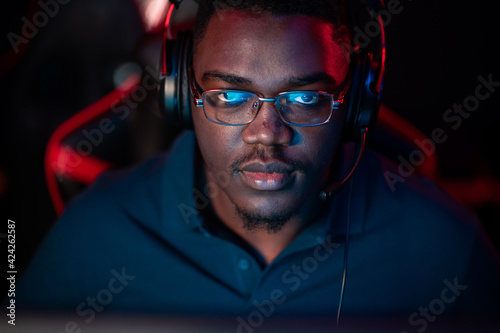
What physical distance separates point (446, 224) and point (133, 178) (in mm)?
882

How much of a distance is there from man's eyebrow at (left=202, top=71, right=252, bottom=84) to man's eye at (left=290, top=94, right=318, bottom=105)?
0.10m

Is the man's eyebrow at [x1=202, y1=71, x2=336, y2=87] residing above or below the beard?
above

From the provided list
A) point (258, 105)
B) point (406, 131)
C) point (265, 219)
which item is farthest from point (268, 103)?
point (406, 131)

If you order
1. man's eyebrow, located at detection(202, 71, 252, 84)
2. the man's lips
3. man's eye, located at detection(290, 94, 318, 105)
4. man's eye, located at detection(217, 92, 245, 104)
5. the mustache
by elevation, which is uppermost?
man's eyebrow, located at detection(202, 71, 252, 84)

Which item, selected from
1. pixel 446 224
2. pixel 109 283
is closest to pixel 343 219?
pixel 446 224

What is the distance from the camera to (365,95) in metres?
1.00

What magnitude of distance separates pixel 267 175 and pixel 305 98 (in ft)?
0.62

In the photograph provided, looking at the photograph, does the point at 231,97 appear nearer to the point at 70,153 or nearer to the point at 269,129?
the point at 269,129

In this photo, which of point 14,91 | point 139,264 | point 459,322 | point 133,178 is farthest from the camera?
point 14,91

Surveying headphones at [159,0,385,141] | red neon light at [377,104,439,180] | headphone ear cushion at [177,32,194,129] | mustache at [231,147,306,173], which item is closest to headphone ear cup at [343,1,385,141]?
headphones at [159,0,385,141]

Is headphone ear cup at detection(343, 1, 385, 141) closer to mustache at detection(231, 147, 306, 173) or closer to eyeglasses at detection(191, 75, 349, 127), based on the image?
eyeglasses at detection(191, 75, 349, 127)

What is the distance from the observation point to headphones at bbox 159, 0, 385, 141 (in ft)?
3.25

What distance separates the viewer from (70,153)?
1.67m

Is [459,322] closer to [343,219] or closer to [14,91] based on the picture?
[343,219]
